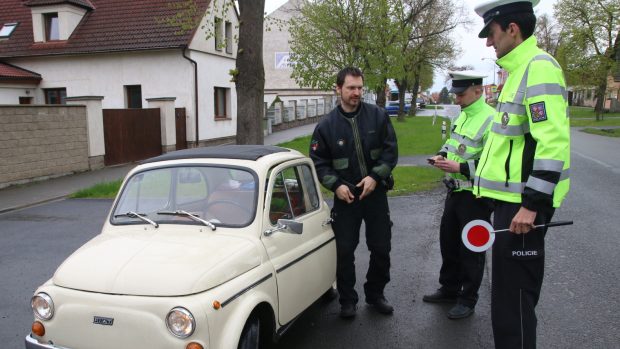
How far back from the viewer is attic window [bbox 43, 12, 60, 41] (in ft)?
73.9

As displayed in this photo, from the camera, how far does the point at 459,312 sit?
4461mm

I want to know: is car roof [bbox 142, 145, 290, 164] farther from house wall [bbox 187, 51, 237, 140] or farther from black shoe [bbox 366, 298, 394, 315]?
house wall [bbox 187, 51, 237, 140]

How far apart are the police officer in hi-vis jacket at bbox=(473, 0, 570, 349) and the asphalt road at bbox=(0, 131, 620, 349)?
3.83 feet

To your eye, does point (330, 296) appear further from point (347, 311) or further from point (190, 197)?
point (190, 197)

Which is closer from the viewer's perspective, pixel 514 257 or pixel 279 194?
pixel 514 257

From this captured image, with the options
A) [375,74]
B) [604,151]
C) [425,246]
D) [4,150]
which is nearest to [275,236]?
[425,246]

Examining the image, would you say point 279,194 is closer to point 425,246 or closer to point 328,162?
point 328,162

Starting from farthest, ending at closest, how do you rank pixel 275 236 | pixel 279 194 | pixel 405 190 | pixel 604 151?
pixel 604 151 → pixel 405 190 → pixel 279 194 → pixel 275 236

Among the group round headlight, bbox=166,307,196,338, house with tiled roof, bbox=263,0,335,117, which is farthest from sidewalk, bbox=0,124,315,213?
house with tiled roof, bbox=263,0,335,117

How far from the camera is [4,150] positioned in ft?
41.6

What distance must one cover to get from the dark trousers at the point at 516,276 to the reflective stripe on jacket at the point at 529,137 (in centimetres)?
16

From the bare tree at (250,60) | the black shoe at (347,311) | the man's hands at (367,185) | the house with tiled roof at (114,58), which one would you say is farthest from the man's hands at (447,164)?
the house with tiled roof at (114,58)

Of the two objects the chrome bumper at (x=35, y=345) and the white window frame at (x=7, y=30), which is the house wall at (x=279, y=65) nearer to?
the white window frame at (x=7, y=30)

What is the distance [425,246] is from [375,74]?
1347 centimetres
